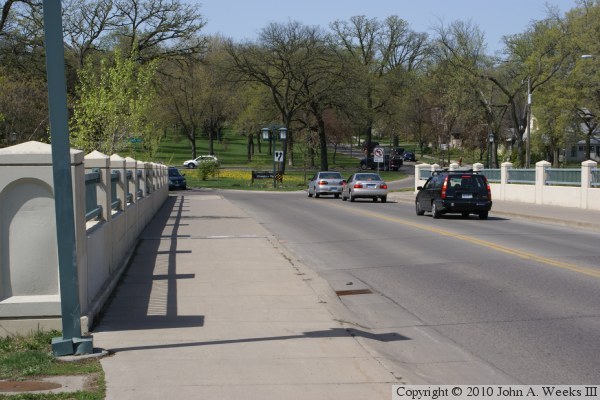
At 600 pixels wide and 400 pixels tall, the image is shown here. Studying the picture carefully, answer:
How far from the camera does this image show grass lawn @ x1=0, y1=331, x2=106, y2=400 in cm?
600

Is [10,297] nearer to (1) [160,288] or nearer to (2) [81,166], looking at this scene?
(2) [81,166]

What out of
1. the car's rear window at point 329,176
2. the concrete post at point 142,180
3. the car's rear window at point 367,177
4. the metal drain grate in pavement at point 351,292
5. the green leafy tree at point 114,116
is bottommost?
the metal drain grate in pavement at point 351,292

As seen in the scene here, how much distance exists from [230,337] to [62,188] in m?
2.29

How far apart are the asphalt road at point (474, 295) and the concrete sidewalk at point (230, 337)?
66 cm

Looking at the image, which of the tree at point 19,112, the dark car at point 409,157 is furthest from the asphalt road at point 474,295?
the dark car at point 409,157

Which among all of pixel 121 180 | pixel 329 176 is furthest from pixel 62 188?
pixel 329 176

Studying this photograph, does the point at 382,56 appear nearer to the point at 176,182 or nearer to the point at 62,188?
the point at 176,182

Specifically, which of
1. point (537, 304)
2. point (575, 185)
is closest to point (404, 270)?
point (537, 304)

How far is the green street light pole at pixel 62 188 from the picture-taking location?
24.0ft

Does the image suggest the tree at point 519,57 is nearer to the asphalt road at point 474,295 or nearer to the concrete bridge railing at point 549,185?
the concrete bridge railing at point 549,185

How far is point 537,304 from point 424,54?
286 ft

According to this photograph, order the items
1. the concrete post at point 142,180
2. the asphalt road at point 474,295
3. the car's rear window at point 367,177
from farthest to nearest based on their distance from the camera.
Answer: the car's rear window at point 367,177
the concrete post at point 142,180
the asphalt road at point 474,295

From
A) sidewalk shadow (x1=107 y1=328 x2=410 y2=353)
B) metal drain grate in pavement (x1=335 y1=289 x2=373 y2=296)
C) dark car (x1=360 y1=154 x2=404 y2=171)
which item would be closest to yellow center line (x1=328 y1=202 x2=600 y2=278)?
metal drain grate in pavement (x1=335 y1=289 x2=373 y2=296)

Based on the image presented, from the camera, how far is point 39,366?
6.89m
